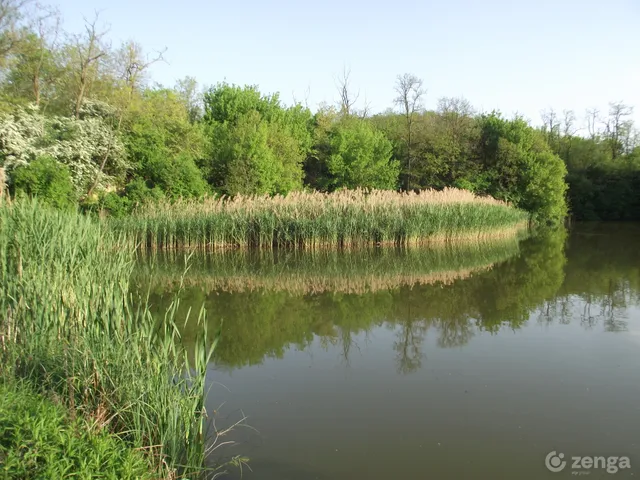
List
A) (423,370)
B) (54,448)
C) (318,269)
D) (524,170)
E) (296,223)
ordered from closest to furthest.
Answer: (54,448) < (423,370) < (318,269) < (296,223) < (524,170)

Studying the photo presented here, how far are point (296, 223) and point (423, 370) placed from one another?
34.7ft

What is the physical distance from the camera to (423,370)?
539cm

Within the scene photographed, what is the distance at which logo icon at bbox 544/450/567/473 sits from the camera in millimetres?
3436

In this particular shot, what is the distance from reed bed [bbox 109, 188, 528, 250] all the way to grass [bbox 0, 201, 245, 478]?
36.2ft

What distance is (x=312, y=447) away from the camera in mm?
3768

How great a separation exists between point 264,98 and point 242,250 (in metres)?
17.1

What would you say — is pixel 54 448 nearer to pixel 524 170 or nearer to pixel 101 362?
pixel 101 362

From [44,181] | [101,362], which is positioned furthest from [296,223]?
[101,362]

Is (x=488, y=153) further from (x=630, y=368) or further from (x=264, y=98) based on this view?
(x=630, y=368)

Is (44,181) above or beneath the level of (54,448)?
above

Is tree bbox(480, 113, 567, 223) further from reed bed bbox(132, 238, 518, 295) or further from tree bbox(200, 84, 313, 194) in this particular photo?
reed bed bbox(132, 238, 518, 295)

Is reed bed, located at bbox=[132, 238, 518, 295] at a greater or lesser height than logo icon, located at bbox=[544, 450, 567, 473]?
greater

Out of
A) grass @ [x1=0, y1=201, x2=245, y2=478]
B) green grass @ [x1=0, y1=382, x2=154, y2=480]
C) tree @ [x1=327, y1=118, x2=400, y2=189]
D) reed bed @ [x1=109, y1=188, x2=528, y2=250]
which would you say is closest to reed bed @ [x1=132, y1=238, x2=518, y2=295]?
reed bed @ [x1=109, y1=188, x2=528, y2=250]

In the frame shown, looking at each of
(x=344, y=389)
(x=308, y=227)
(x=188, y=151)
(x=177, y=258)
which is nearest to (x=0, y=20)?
(x=188, y=151)
